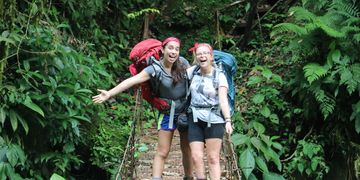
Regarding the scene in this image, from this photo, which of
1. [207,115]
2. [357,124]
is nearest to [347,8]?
[357,124]

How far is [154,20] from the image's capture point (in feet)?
32.5

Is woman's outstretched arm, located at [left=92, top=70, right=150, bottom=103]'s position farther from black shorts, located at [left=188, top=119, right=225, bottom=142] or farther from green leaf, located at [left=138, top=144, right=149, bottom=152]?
green leaf, located at [left=138, top=144, right=149, bottom=152]

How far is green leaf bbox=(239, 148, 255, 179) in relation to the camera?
5.30 metres

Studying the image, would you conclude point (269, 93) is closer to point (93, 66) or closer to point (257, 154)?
point (257, 154)

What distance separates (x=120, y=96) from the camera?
806 centimetres

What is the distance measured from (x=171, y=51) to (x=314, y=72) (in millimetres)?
2475

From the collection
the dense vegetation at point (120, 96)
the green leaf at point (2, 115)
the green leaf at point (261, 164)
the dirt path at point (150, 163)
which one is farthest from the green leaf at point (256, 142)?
the green leaf at point (2, 115)

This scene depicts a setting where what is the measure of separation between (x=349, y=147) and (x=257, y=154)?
4.04 feet

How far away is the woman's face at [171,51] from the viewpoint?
155 inches

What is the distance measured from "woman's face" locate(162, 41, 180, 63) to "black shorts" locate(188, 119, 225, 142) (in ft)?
1.77

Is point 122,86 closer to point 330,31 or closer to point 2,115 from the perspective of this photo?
point 2,115

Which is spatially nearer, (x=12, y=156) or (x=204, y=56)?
(x=204, y=56)

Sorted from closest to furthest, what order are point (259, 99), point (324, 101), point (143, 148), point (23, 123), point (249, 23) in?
point (23, 123)
point (324, 101)
point (143, 148)
point (259, 99)
point (249, 23)

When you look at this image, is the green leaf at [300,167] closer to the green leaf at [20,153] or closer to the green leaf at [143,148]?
the green leaf at [143,148]
